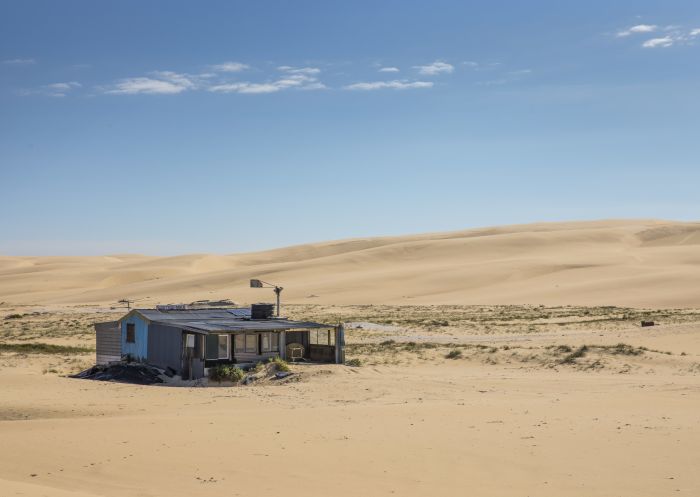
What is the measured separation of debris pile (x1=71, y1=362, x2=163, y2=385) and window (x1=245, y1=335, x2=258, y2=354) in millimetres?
2713

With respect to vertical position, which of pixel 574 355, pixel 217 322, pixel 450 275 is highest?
pixel 450 275

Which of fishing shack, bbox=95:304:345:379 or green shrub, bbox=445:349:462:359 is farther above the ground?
fishing shack, bbox=95:304:345:379

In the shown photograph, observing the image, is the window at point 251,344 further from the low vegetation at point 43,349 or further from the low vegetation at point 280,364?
the low vegetation at point 43,349

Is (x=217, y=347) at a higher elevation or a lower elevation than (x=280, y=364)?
higher

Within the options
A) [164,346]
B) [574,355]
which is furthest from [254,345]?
[574,355]

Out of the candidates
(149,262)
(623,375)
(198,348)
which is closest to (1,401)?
(198,348)

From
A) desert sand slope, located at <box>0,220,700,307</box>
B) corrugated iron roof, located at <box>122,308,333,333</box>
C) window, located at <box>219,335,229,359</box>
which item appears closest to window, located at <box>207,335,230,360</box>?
window, located at <box>219,335,229,359</box>

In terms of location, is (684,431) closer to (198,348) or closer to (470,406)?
(470,406)

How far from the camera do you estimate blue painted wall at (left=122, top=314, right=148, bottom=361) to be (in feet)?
86.0

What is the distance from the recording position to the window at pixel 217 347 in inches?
952

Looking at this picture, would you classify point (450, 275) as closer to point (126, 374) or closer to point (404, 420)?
point (126, 374)

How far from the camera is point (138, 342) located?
1046 inches

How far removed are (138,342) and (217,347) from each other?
367 cm

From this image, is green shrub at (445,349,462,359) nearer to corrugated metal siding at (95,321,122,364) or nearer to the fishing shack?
the fishing shack
